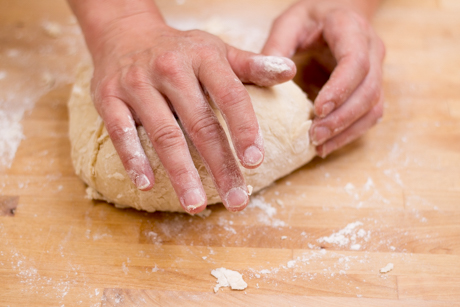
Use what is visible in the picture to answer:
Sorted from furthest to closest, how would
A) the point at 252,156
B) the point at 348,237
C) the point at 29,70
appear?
the point at 29,70, the point at 348,237, the point at 252,156

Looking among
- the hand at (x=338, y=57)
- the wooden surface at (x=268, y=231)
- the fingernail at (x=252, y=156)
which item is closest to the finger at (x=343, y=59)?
the hand at (x=338, y=57)

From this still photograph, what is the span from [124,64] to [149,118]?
21 cm

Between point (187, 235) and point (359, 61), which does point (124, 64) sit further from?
point (359, 61)

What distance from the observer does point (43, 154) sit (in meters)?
1.48

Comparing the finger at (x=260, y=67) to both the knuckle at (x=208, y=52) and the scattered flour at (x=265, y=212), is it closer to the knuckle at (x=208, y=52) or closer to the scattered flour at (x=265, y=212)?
the knuckle at (x=208, y=52)

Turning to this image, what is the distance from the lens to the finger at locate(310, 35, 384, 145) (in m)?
1.35

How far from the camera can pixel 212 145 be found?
107 cm

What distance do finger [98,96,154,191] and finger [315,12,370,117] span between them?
1.85 feet

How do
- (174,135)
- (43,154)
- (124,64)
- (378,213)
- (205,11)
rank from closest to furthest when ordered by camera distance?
1. (174,135)
2. (124,64)
3. (378,213)
4. (43,154)
5. (205,11)

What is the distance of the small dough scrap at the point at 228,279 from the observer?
116cm

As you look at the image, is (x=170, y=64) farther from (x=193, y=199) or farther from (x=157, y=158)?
(x=193, y=199)

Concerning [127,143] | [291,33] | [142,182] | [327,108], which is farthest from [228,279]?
[291,33]

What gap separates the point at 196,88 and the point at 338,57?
1.81ft

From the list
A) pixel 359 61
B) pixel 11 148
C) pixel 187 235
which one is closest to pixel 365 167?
pixel 359 61
